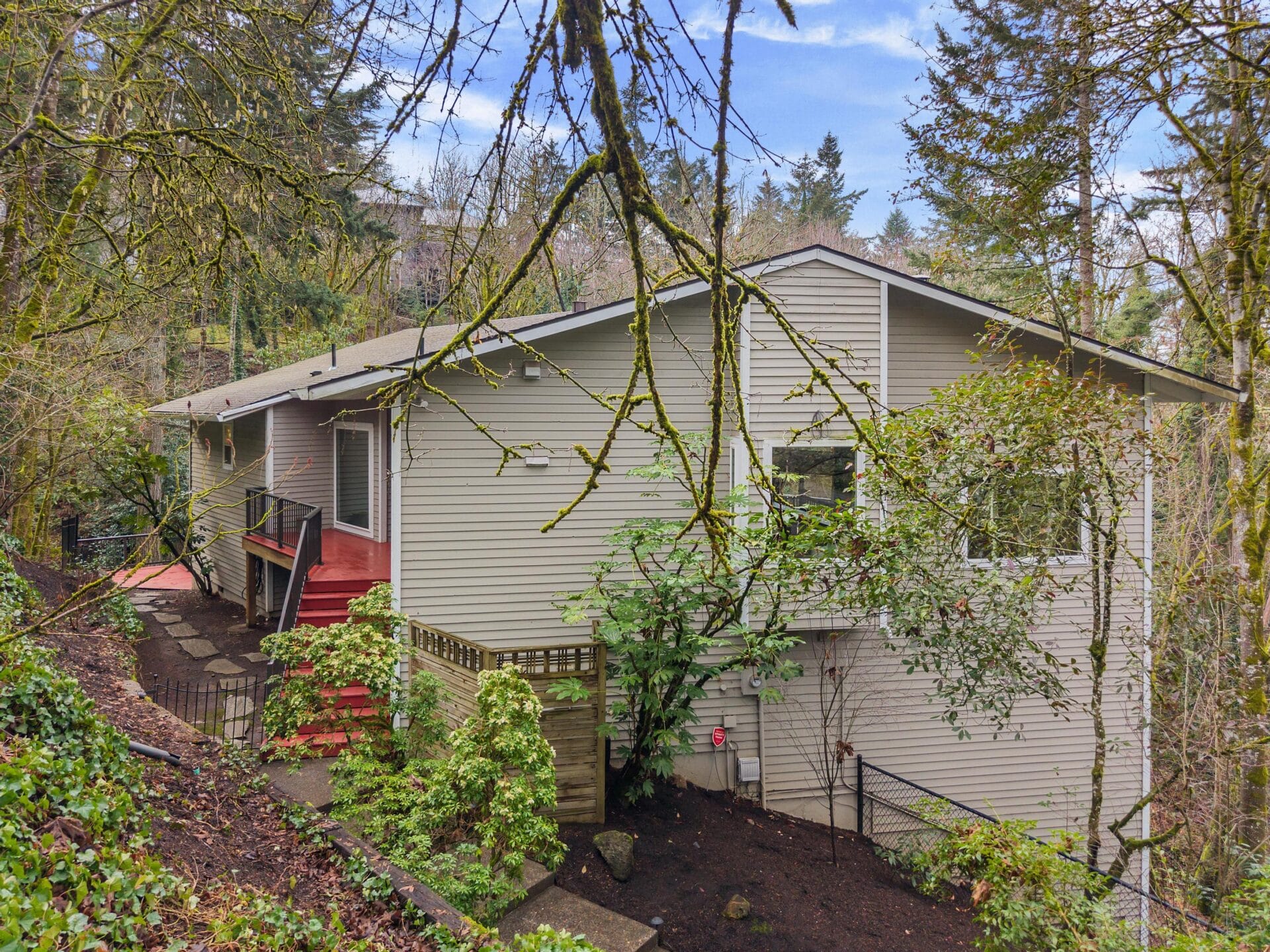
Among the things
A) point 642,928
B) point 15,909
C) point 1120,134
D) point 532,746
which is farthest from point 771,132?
point 1120,134

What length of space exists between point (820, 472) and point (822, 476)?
5 cm

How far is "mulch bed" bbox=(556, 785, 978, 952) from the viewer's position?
6117 mm

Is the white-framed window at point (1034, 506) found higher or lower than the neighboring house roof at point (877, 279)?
lower

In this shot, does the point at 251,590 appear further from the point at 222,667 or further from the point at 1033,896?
the point at 1033,896

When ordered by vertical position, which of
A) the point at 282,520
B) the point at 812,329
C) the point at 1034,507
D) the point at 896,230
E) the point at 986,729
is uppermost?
the point at 896,230

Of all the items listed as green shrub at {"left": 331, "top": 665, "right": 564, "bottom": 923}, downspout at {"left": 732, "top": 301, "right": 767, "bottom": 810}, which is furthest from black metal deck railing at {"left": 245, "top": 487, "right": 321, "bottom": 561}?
downspout at {"left": 732, "top": 301, "right": 767, "bottom": 810}

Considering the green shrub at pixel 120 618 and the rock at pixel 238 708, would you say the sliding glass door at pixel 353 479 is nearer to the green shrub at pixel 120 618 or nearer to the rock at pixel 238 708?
the green shrub at pixel 120 618

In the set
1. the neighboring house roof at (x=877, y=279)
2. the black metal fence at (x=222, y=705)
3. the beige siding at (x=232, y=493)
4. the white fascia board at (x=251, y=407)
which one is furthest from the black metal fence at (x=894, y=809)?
the beige siding at (x=232, y=493)

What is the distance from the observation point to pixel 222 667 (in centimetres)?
1004

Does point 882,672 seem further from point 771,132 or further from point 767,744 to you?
point 771,132

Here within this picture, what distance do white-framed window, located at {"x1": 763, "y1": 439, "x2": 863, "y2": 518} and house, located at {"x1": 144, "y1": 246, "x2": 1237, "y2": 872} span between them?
0.25 m

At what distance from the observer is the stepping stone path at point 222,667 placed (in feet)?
32.3

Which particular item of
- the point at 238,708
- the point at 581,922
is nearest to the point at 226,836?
the point at 581,922

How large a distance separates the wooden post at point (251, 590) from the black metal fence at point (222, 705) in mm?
2948
